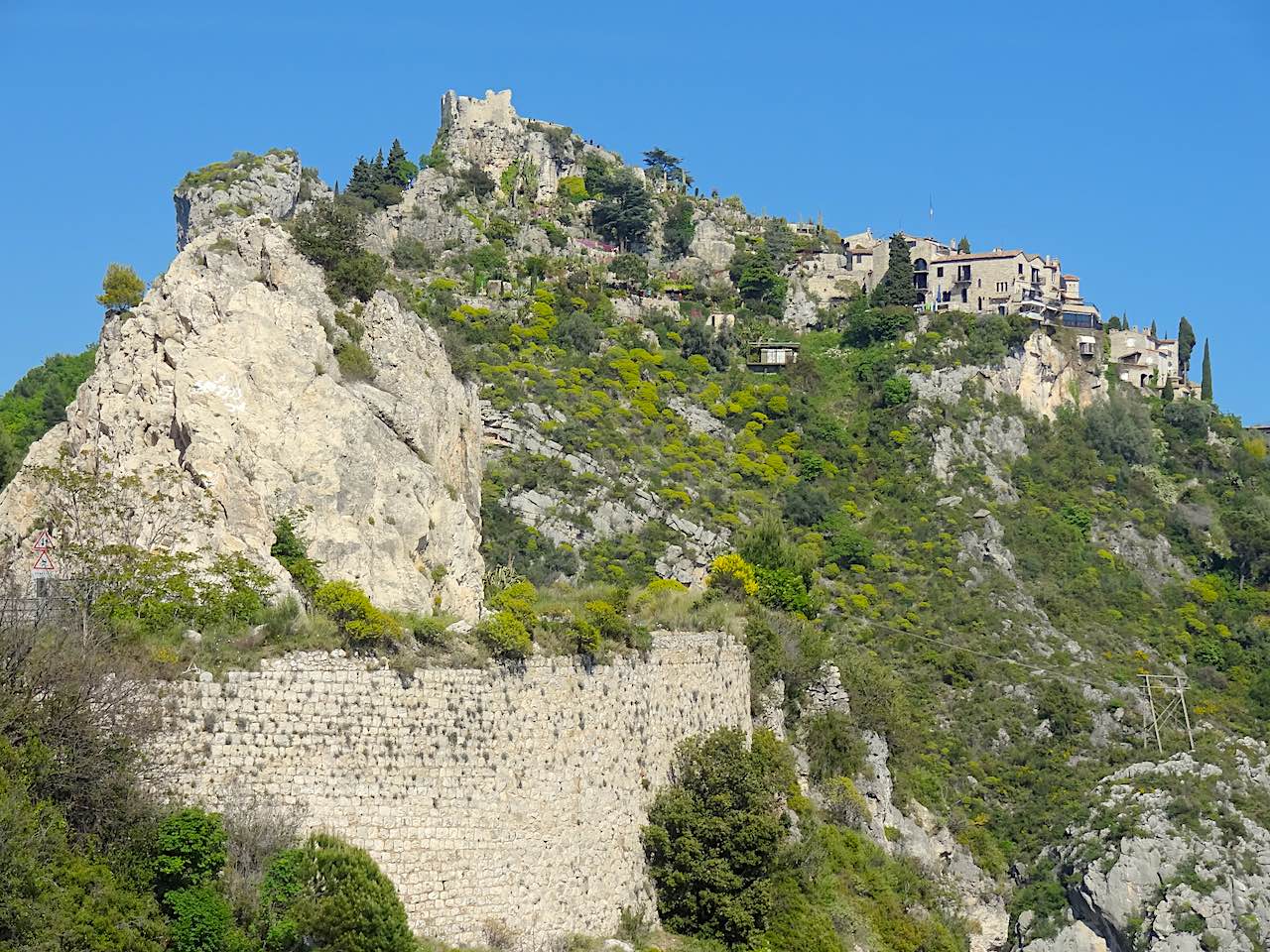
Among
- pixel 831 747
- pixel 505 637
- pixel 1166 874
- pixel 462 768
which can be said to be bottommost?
pixel 1166 874

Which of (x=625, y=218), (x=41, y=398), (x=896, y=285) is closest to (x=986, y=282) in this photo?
(x=896, y=285)

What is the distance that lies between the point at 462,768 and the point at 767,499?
47.8 meters

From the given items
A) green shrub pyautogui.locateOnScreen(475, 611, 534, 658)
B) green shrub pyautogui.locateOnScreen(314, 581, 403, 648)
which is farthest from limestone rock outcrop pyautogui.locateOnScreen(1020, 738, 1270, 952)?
green shrub pyautogui.locateOnScreen(314, 581, 403, 648)

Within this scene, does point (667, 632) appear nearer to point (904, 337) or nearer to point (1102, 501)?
point (1102, 501)

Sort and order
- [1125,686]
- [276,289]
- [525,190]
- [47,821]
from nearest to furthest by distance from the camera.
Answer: [47,821] → [276,289] → [1125,686] → [525,190]

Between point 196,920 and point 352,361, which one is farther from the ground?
point 352,361

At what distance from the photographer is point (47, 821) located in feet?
72.8

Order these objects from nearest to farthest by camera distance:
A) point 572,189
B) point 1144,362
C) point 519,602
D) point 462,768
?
point 462,768 < point 519,602 < point 1144,362 < point 572,189

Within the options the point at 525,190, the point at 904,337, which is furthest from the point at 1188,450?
the point at 525,190

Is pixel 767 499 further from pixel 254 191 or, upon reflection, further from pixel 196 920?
pixel 196 920

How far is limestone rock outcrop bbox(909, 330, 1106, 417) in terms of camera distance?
283 feet

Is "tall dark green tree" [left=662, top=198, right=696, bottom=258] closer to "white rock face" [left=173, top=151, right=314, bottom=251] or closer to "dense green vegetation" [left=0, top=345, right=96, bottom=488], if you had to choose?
"white rock face" [left=173, top=151, right=314, bottom=251]

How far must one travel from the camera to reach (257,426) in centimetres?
2991

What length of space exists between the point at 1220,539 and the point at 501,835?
61.5m
